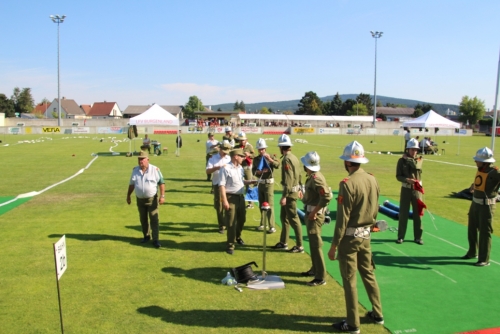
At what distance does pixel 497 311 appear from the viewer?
5754 mm

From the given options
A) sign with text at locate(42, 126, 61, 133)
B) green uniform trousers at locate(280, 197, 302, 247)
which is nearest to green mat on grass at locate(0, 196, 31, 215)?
green uniform trousers at locate(280, 197, 302, 247)

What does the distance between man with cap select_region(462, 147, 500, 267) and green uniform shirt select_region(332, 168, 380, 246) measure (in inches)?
139

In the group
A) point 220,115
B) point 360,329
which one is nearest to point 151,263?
point 360,329

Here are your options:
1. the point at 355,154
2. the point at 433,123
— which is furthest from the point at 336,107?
the point at 355,154

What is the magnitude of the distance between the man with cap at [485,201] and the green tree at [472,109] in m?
101

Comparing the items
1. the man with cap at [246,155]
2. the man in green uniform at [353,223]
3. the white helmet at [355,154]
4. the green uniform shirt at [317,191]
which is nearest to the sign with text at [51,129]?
the man with cap at [246,155]

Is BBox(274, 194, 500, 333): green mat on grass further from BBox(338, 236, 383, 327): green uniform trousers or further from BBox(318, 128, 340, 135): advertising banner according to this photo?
BBox(318, 128, 340, 135): advertising banner

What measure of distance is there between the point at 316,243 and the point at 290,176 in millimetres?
1816

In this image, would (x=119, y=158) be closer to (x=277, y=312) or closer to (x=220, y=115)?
(x=277, y=312)

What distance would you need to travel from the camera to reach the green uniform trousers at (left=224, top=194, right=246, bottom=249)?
7980mm

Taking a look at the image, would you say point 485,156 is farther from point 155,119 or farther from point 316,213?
point 155,119

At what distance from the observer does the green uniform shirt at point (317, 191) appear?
6.14 metres

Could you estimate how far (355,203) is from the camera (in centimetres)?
495

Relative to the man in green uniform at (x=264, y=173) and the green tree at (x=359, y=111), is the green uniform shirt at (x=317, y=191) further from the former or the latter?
the green tree at (x=359, y=111)
